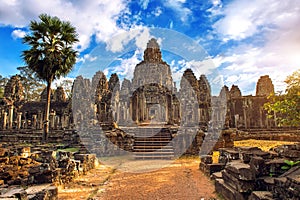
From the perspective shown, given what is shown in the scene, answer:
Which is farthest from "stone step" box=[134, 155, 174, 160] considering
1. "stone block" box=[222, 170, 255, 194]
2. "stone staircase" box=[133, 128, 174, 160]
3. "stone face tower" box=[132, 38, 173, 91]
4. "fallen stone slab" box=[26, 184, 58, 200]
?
"stone face tower" box=[132, 38, 173, 91]

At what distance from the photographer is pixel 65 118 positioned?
2462 cm

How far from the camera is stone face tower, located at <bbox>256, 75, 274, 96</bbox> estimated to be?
34594mm

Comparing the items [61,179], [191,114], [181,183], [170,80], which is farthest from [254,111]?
[61,179]

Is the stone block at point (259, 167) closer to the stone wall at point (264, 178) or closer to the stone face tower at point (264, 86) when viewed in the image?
the stone wall at point (264, 178)

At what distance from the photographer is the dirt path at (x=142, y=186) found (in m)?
5.60

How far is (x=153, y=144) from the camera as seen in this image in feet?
44.2

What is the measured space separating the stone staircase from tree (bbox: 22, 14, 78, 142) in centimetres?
708

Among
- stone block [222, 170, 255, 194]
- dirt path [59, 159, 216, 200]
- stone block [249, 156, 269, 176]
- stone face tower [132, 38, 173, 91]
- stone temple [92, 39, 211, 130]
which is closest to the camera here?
stone block [222, 170, 255, 194]

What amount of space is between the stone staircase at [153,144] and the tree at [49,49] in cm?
708

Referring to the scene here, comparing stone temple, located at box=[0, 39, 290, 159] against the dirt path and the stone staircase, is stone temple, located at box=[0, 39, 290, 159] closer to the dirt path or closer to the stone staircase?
the stone staircase

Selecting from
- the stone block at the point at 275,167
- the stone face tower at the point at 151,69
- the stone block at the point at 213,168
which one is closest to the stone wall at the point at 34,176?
the stone block at the point at 213,168

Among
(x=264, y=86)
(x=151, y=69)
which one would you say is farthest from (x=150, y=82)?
(x=264, y=86)

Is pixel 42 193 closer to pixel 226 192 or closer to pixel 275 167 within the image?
pixel 226 192

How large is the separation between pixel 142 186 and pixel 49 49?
12.7 meters
